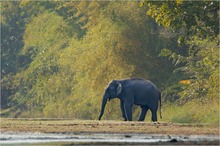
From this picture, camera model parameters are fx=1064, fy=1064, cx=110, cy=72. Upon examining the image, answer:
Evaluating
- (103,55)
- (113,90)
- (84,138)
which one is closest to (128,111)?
(113,90)

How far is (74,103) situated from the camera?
55.3 m

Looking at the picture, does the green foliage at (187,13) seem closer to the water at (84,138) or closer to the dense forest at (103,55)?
the dense forest at (103,55)

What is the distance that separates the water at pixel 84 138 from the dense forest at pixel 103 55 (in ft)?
30.7

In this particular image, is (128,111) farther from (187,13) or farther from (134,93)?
(187,13)

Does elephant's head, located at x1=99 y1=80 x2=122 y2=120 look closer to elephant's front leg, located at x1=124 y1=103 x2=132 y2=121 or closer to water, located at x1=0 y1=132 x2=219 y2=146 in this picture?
elephant's front leg, located at x1=124 y1=103 x2=132 y2=121

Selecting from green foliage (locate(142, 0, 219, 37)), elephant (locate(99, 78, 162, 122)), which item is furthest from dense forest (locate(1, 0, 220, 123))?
elephant (locate(99, 78, 162, 122))

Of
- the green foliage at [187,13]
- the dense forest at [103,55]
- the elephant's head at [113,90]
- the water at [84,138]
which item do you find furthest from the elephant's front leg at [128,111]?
the water at [84,138]

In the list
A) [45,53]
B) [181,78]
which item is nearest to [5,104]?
[45,53]

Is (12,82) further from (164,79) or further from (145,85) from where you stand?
(145,85)

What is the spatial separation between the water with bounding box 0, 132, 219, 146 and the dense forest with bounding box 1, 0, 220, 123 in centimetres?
936

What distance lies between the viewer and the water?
20.0 metres

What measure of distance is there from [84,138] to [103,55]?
2828cm

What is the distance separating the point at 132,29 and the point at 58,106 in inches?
427

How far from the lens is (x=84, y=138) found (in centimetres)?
2139
